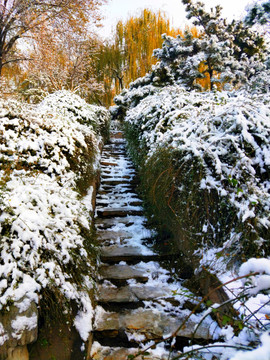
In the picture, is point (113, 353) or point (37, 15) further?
point (37, 15)

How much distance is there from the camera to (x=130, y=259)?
9.08ft

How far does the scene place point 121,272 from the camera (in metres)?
2.57

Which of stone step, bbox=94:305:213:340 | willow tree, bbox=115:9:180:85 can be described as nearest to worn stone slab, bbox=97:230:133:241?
stone step, bbox=94:305:213:340

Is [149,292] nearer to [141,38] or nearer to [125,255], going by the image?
[125,255]

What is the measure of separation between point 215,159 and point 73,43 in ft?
35.3

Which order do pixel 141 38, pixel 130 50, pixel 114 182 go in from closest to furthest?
pixel 114 182
pixel 141 38
pixel 130 50

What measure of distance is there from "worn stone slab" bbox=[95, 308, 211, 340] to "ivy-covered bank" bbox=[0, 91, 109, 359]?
0.33m

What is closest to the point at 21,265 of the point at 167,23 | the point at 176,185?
the point at 176,185

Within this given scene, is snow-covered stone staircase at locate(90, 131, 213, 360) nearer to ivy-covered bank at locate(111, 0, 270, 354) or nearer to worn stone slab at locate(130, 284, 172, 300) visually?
worn stone slab at locate(130, 284, 172, 300)

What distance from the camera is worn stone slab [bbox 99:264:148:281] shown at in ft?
8.15

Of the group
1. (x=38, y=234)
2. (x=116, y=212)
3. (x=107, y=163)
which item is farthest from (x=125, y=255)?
(x=107, y=163)

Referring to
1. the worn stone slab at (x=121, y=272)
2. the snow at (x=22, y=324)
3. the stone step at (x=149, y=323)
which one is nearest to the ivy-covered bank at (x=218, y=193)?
the stone step at (x=149, y=323)

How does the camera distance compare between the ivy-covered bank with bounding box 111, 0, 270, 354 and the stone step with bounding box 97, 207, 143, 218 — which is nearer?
the ivy-covered bank with bounding box 111, 0, 270, 354

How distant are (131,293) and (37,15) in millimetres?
7686
